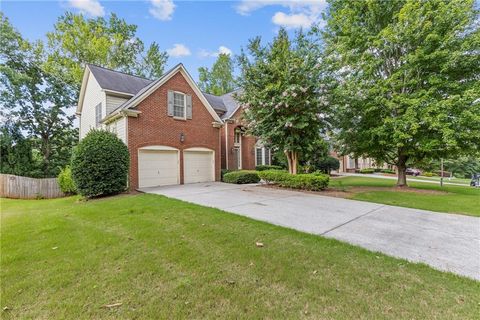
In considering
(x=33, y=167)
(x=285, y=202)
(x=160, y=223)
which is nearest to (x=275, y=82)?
(x=285, y=202)

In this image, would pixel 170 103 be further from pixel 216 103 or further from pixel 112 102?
pixel 216 103

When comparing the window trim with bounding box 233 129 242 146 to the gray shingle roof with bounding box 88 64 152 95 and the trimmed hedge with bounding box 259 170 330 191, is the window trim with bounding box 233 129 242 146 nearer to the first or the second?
the trimmed hedge with bounding box 259 170 330 191

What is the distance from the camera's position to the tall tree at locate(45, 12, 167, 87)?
20000 mm

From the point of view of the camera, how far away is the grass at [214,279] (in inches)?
88.7

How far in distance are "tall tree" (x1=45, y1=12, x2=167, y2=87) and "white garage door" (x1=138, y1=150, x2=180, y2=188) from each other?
1475 cm

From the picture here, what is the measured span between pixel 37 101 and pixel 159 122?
1584cm

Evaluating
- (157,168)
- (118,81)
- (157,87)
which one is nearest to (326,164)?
(157,168)

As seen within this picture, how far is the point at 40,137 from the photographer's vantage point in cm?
1956

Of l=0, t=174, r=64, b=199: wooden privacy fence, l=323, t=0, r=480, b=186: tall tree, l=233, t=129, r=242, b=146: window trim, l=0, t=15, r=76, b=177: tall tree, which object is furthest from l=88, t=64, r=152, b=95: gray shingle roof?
l=323, t=0, r=480, b=186: tall tree

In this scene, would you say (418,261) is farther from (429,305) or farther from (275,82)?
(275,82)

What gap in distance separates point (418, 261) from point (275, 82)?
9.33m

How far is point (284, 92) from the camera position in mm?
9789

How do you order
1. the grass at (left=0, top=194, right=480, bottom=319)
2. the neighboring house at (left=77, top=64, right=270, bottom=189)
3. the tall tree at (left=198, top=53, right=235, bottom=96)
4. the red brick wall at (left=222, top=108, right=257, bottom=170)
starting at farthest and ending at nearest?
the tall tree at (left=198, top=53, right=235, bottom=96) → the red brick wall at (left=222, top=108, right=257, bottom=170) → the neighboring house at (left=77, top=64, right=270, bottom=189) → the grass at (left=0, top=194, right=480, bottom=319)

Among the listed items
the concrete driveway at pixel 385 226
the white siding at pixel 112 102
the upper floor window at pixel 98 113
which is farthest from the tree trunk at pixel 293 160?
the upper floor window at pixel 98 113
